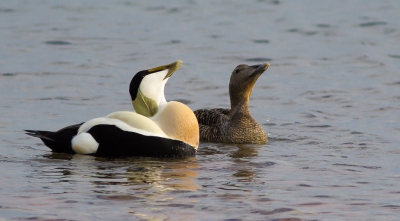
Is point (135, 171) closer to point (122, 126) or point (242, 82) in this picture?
point (122, 126)

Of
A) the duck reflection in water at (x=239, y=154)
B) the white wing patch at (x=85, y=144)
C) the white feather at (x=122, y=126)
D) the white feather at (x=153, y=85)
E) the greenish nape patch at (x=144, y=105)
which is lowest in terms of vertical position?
the duck reflection in water at (x=239, y=154)

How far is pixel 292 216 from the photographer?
6043mm

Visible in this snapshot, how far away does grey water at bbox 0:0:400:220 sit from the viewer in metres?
6.44

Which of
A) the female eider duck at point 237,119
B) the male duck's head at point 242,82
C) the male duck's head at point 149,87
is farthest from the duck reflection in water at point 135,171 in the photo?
the male duck's head at point 242,82

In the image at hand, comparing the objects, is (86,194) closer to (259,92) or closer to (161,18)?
(259,92)

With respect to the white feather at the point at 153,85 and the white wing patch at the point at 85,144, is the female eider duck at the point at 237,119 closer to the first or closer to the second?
the white feather at the point at 153,85

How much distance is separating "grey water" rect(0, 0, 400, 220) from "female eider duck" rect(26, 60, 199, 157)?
115 millimetres

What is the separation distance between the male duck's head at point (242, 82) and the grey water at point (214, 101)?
596 mm

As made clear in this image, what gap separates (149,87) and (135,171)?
984 millimetres

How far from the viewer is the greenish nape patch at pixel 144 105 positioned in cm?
823

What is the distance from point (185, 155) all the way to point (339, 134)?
2.65 m

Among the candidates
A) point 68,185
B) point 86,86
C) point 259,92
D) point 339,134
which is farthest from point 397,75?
point 68,185

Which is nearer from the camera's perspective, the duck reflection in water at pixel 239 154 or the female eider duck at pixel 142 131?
the duck reflection in water at pixel 239 154

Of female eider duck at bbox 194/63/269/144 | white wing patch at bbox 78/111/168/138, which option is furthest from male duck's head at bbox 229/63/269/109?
white wing patch at bbox 78/111/168/138
